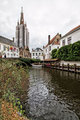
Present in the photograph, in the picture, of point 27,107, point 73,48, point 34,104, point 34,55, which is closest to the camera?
point 27,107

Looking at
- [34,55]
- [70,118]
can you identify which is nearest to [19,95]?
[70,118]

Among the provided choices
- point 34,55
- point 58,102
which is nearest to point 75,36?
point 58,102

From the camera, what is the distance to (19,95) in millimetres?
4992

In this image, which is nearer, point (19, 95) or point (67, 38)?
point (19, 95)

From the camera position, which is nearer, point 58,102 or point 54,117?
point 54,117

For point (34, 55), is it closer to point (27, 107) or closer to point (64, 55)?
point (64, 55)

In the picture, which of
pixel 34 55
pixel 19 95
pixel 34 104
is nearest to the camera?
pixel 34 104

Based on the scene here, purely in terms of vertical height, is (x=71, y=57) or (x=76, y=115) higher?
(x=71, y=57)

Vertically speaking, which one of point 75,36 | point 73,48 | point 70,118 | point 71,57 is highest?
point 75,36

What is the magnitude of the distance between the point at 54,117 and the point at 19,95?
8.85 feet

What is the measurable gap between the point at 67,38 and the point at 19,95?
2055 cm

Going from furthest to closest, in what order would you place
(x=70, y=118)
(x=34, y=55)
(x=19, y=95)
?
(x=34, y=55) → (x=19, y=95) → (x=70, y=118)

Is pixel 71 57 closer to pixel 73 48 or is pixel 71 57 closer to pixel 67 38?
pixel 73 48

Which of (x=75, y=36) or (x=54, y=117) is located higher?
(x=75, y=36)
